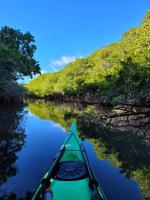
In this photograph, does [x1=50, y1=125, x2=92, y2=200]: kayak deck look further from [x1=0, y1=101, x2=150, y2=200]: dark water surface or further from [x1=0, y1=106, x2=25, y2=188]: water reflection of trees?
[x1=0, y1=106, x2=25, y2=188]: water reflection of trees

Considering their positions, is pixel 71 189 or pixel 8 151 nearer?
pixel 71 189

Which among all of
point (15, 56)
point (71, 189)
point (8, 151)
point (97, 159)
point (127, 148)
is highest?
point (15, 56)

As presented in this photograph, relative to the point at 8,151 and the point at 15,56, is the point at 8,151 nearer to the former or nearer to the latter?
the point at 8,151

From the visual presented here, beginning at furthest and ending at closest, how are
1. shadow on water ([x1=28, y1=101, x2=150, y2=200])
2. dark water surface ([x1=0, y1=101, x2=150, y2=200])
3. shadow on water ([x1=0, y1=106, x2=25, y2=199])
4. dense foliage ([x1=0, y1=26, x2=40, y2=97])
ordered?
1. dense foliage ([x1=0, y1=26, x2=40, y2=97])
2. shadow on water ([x1=28, y1=101, x2=150, y2=200])
3. shadow on water ([x1=0, y1=106, x2=25, y2=199])
4. dark water surface ([x1=0, y1=101, x2=150, y2=200])

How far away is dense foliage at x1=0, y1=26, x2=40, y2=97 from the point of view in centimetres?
2461

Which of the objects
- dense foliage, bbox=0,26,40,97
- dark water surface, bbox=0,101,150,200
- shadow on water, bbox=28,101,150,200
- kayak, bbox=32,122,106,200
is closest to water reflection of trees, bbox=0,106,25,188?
dark water surface, bbox=0,101,150,200

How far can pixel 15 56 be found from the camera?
25203mm

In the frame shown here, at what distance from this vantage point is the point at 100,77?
50.0 meters

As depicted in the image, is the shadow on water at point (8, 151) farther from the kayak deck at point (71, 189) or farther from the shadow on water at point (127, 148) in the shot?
the shadow on water at point (127, 148)

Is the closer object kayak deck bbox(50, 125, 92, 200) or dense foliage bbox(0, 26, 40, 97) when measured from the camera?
kayak deck bbox(50, 125, 92, 200)

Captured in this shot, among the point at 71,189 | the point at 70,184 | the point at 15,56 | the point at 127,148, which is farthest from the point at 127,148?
the point at 15,56

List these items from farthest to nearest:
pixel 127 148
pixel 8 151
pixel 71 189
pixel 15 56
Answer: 1. pixel 15 56
2. pixel 127 148
3. pixel 8 151
4. pixel 71 189

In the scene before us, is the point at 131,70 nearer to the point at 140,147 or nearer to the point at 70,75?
the point at 140,147

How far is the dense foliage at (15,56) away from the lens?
2461 cm
